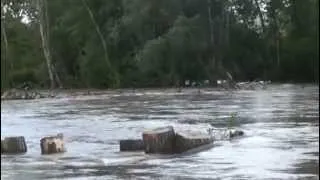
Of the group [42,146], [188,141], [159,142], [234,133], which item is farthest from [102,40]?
[159,142]

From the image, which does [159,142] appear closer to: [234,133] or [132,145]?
[132,145]

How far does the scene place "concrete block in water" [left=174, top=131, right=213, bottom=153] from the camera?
47.5ft

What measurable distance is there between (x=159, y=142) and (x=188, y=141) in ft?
2.31

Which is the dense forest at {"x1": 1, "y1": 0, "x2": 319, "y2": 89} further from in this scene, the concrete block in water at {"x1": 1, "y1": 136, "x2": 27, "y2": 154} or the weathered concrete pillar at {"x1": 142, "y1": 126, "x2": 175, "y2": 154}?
the weathered concrete pillar at {"x1": 142, "y1": 126, "x2": 175, "y2": 154}

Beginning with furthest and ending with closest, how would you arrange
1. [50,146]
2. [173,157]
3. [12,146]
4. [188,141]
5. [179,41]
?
[179,41], [12,146], [50,146], [188,141], [173,157]

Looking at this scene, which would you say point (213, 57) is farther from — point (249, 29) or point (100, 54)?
point (100, 54)

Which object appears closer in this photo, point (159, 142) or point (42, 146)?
point (159, 142)

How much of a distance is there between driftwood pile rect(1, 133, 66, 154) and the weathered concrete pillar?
73.0 inches

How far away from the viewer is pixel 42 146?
1491cm

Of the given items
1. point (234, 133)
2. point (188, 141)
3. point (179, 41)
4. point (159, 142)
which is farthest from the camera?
point (179, 41)

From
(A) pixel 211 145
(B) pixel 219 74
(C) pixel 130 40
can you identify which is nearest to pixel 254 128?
(A) pixel 211 145

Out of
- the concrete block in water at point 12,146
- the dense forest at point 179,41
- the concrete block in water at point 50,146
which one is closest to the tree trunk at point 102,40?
the dense forest at point 179,41

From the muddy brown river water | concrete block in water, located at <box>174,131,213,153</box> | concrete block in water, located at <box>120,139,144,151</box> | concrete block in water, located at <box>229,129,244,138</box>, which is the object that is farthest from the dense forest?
concrete block in water, located at <box>120,139,144,151</box>

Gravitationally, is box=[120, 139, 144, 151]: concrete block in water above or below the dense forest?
below
